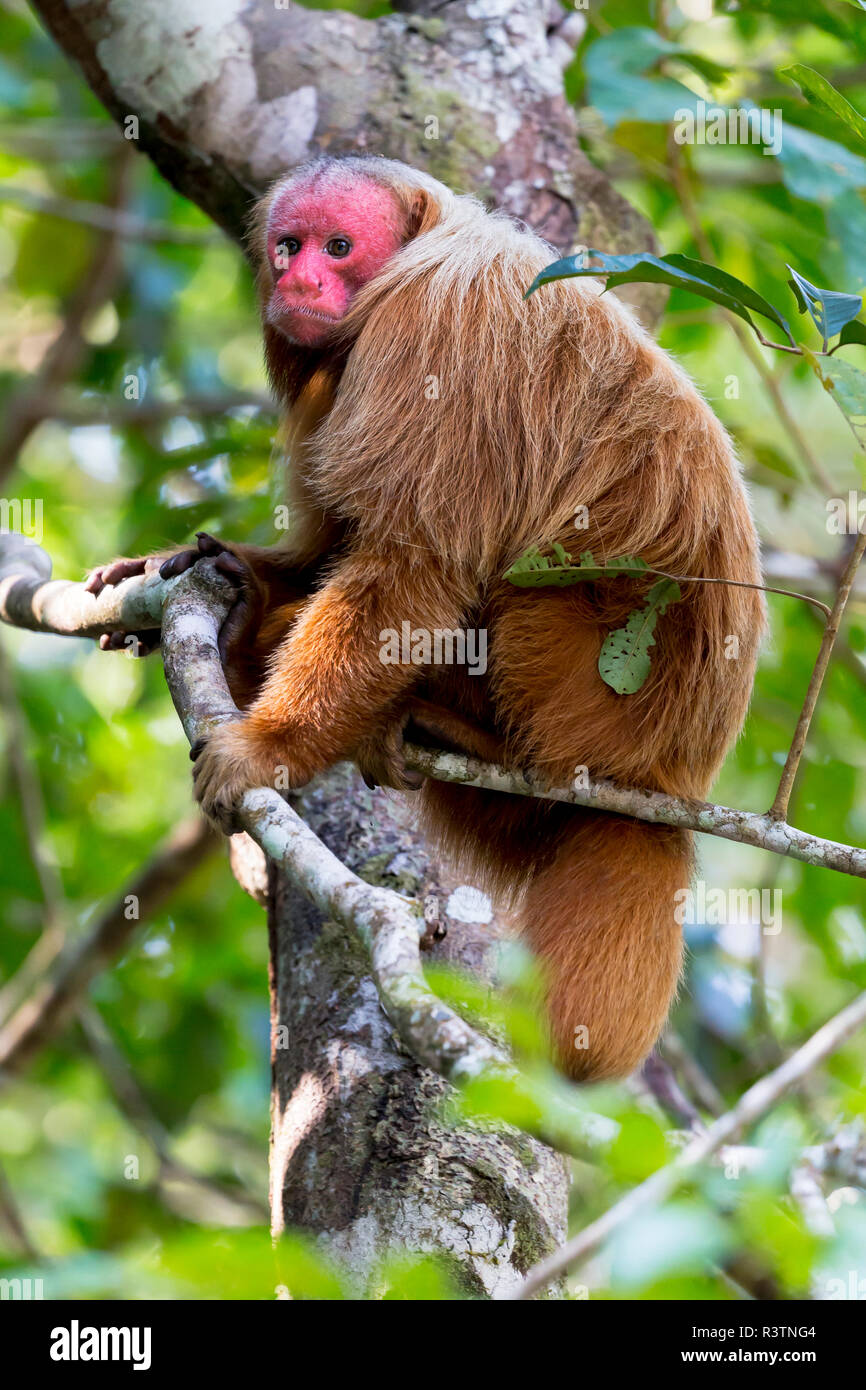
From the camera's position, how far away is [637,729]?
9.96 ft

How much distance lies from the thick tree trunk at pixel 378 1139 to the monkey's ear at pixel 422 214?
5.34 ft

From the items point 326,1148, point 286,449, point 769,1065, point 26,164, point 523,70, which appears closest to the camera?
point 326,1148

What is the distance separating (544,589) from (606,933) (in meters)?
0.84

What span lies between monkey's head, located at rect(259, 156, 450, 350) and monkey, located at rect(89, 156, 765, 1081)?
16cm

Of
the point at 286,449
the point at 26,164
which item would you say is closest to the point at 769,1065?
the point at 286,449

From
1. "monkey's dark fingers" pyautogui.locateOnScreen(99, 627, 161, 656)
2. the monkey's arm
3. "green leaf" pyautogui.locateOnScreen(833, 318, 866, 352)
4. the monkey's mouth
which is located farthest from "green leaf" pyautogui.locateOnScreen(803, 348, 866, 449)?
"monkey's dark fingers" pyautogui.locateOnScreen(99, 627, 161, 656)

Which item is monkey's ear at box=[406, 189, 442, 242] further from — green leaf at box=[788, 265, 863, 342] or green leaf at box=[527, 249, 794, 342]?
green leaf at box=[788, 265, 863, 342]

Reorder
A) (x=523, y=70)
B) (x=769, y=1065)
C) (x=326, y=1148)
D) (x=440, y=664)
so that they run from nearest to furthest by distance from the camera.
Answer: (x=326, y=1148)
(x=440, y=664)
(x=523, y=70)
(x=769, y=1065)

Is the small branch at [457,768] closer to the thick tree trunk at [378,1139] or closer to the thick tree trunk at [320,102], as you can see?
the thick tree trunk at [378,1139]

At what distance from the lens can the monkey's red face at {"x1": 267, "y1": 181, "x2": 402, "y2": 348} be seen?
10.8 feet

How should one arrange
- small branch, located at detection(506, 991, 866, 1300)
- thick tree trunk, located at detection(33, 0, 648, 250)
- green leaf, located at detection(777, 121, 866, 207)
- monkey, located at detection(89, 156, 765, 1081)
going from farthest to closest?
thick tree trunk, located at detection(33, 0, 648, 250)
green leaf, located at detection(777, 121, 866, 207)
monkey, located at detection(89, 156, 765, 1081)
small branch, located at detection(506, 991, 866, 1300)

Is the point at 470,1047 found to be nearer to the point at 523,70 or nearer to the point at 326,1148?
the point at 326,1148

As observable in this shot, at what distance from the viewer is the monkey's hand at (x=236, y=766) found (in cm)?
265

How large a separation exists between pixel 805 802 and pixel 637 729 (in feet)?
6.95
